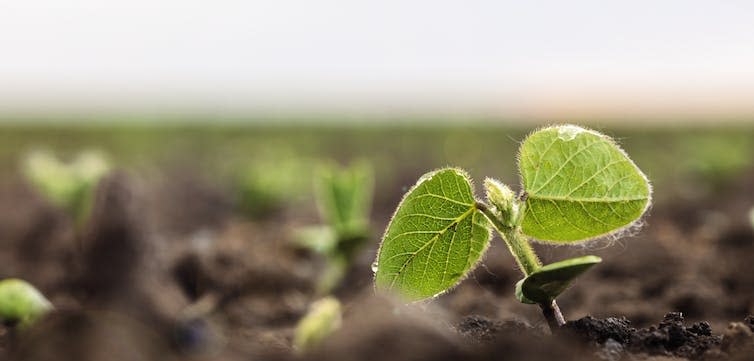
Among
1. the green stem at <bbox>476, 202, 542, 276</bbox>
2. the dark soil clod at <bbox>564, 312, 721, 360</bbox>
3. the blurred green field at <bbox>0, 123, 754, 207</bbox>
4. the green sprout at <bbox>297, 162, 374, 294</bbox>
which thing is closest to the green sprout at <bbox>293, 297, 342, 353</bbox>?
the green stem at <bbox>476, 202, 542, 276</bbox>

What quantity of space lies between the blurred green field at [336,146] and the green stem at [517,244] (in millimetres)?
5359

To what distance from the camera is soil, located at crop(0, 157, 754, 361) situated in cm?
137

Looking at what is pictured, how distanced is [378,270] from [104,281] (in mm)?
1221

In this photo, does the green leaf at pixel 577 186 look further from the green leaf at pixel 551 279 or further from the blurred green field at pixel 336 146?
the blurred green field at pixel 336 146

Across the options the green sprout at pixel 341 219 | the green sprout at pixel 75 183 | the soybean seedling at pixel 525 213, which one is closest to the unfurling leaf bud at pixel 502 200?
the soybean seedling at pixel 525 213

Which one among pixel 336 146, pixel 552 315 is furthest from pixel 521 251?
pixel 336 146

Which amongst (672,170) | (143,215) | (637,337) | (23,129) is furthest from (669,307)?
(23,129)

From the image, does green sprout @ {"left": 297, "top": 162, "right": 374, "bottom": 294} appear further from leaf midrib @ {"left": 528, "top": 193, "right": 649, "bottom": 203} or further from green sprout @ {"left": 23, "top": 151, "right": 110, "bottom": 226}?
leaf midrib @ {"left": 528, "top": 193, "right": 649, "bottom": 203}

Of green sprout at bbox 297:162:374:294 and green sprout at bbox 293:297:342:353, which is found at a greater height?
green sprout at bbox 297:162:374:294

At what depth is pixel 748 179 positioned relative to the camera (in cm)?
789

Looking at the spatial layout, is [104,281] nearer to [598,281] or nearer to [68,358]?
[68,358]

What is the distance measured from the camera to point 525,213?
174 cm

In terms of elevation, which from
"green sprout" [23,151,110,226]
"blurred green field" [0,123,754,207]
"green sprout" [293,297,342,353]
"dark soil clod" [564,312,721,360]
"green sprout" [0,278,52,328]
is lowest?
"dark soil clod" [564,312,721,360]

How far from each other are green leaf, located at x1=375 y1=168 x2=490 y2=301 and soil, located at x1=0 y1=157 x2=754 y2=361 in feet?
→ 0.29
